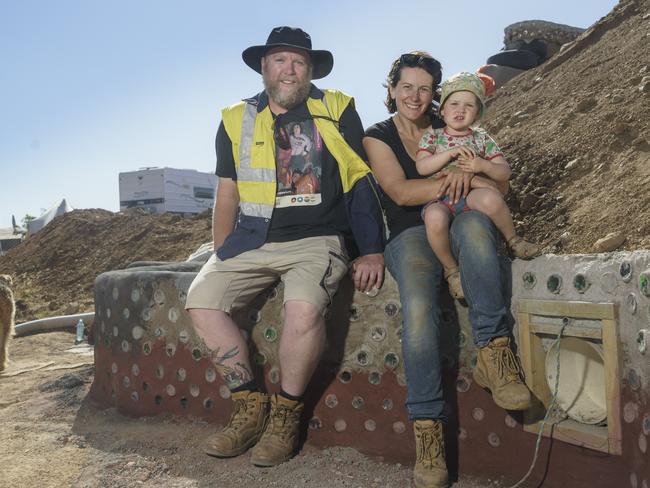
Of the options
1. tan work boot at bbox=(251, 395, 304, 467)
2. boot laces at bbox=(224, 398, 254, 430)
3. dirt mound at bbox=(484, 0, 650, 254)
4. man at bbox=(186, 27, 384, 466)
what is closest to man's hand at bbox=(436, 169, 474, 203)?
man at bbox=(186, 27, 384, 466)

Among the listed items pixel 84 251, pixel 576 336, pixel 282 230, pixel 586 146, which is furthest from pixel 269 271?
pixel 84 251

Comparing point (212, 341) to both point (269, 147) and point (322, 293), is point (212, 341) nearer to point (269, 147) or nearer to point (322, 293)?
point (322, 293)

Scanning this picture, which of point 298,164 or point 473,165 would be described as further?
point 298,164

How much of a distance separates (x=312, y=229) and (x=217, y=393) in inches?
38.7

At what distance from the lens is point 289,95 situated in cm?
312

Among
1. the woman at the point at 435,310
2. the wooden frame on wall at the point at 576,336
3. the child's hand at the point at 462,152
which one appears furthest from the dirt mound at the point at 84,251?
the wooden frame on wall at the point at 576,336

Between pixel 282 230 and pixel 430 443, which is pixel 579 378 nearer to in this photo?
pixel 430 443

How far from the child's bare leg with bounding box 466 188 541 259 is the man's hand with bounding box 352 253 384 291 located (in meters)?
0.48

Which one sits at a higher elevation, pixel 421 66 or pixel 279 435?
pixel 421 66

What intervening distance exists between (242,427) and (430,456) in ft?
2.73

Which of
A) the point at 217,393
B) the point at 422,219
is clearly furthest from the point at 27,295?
the point at 422,219

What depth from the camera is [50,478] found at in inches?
114

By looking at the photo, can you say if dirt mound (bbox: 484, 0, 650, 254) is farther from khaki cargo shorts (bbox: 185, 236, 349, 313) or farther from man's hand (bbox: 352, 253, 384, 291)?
khaki cargo shorts (bbox: 185, 236, 349, 313)

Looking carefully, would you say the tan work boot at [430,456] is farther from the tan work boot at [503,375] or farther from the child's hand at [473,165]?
the child's hand at [473,165]
